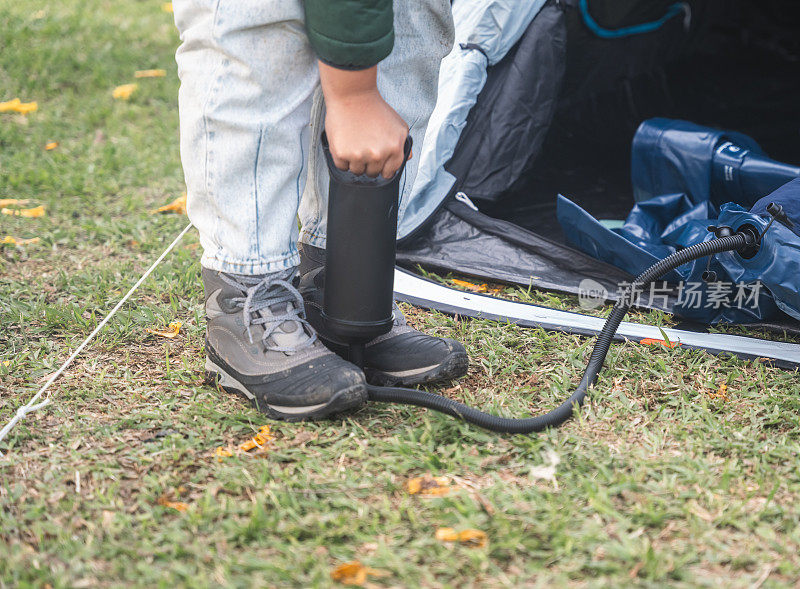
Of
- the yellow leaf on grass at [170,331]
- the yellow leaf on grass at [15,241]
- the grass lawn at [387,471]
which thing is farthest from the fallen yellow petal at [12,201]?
the yellow leaf on grass at [170,331]

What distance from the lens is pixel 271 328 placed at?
123 centimetres

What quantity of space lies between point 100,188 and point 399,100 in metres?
1.35

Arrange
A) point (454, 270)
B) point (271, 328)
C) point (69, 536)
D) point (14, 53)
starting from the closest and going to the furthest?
point (69, 536) < point (271, 328) < point (454, 270) < point (14, 53)

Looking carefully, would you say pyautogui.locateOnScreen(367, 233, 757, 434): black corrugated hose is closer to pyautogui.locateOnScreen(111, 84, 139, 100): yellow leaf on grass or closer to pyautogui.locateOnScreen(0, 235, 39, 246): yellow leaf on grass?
pyautogui.locateOnScreen(0, 235, 39, 246): yellow leaf on grass

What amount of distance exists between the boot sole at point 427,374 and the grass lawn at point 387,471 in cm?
4

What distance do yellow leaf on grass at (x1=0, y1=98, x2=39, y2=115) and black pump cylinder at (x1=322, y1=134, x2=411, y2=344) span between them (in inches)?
83.7

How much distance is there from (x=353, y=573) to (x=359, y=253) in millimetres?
478

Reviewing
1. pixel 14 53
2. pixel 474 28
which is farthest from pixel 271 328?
pixel 14 53

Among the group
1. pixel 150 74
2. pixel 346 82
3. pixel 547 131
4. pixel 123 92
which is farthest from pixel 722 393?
pixel 150 74

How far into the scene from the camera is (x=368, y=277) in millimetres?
1188

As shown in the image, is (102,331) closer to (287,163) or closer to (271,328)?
(271,328)

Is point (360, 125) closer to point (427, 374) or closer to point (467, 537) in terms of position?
point (427, 374)

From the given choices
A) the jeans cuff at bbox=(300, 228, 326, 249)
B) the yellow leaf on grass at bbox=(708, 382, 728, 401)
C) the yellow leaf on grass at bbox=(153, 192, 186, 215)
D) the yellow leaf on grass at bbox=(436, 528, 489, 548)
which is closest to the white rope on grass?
the jeans cuff at bbox=(300, 228, 326, 249)

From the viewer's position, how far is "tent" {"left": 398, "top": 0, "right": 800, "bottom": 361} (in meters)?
1.79
